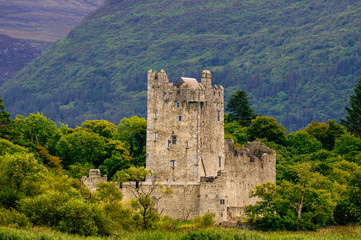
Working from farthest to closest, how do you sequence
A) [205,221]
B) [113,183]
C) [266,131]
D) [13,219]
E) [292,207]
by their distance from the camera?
[266,131] < [292,207] < [205,221] < [113,183] < [13,219]

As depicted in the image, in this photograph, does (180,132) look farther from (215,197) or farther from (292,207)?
(292,207)

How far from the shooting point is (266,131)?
4267 inches

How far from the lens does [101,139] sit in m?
87.4

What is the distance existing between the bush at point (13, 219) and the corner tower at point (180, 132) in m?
18.1

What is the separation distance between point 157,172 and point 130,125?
18202 millimetres

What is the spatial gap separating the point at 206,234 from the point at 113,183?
8256 mm

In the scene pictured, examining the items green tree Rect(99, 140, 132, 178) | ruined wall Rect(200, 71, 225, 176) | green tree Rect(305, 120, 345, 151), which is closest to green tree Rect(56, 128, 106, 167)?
green tree Rect(99, 140, 132, 178)

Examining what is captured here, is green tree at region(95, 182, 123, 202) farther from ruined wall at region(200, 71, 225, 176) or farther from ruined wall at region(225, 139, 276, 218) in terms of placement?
ruined wall at region(225, 139, 276, 218)

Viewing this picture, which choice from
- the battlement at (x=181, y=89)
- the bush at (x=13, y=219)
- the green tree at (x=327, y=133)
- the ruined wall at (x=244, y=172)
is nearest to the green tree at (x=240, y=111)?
the green tree at (x=327, y=133)

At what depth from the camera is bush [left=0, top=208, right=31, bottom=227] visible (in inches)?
2291

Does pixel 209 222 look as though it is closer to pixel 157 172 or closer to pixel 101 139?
pixel 157 172

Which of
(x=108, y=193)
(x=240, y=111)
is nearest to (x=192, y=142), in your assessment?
(x=108, y=193)

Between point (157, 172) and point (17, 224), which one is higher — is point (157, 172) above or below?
above

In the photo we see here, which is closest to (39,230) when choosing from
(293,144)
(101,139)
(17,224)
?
(17,224)
